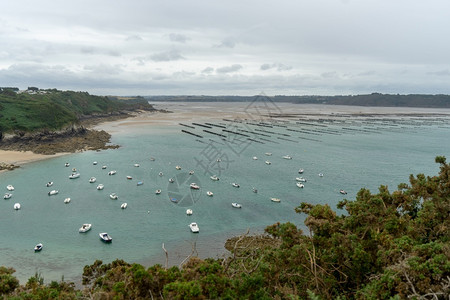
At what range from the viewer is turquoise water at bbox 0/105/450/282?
26.1 meters

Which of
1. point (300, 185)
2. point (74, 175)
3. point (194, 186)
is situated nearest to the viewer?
point (194, 186)

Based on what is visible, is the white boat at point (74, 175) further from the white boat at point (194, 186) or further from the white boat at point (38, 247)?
the white boat at point (38, 247)

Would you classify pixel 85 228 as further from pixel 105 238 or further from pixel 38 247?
pixel 38 247

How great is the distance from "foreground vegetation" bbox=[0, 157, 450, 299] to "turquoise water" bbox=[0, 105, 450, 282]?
42.3 ft

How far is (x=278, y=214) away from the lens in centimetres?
3369

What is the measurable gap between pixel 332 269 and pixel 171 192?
1215 inches

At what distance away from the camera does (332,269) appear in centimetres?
1212

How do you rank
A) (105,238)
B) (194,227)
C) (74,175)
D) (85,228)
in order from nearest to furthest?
(105,238), (85,228), (194,227), (74,175)

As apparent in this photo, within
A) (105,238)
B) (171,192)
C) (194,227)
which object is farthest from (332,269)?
(171,192)

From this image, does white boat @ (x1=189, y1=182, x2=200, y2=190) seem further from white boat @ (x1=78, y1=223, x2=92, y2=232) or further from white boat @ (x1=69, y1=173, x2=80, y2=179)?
white boat @ (x1=69, y1=173, x2=80, y2=179)

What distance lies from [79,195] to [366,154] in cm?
5905

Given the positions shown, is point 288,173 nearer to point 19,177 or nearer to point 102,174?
point 102,174

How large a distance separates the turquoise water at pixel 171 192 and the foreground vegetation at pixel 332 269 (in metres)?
12.9

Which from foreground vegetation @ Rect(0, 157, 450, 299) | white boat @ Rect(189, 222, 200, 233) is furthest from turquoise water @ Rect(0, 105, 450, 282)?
foreground vegetation @ Rect(0, 157, 450, 299)
